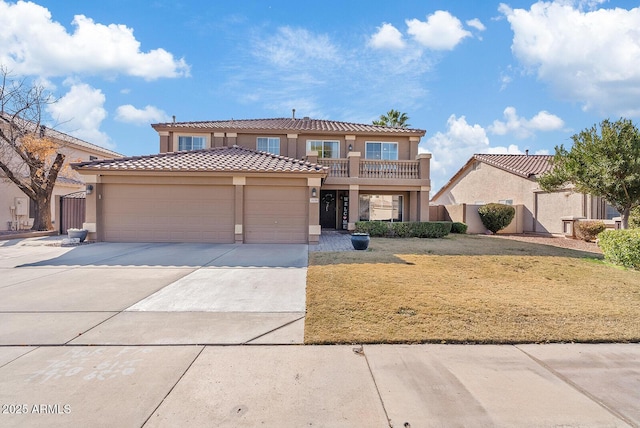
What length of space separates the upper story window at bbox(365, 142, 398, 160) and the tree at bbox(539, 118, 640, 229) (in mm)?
8944

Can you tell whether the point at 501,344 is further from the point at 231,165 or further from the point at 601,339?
the point at 231,165

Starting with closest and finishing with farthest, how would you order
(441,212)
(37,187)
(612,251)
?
(612,251), (37,187), (441,212)

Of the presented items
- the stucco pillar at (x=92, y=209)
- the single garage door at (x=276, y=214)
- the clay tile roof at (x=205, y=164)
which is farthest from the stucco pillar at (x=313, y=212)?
the stucco pillar at (x=92, y=209)

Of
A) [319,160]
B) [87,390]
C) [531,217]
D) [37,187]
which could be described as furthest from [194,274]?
[531,217]

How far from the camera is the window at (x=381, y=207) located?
1995 cm

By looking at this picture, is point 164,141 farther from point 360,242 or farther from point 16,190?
point 360,242

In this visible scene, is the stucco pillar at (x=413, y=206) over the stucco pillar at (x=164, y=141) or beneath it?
beneath

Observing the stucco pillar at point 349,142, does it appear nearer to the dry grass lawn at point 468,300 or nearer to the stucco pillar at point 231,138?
the stucco pillar at point 231,138

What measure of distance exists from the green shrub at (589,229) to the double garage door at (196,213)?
13922mm

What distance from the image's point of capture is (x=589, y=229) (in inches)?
622

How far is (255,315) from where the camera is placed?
5.23m

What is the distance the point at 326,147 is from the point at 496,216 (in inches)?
440

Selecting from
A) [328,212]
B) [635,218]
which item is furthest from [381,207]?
[635,218]

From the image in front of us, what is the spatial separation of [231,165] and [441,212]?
15.6 meters
